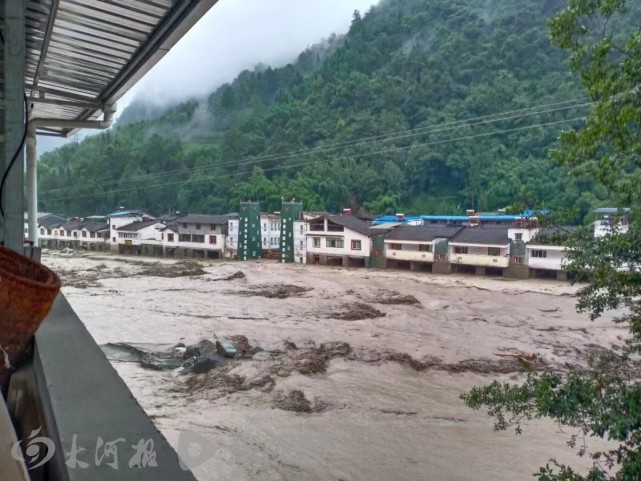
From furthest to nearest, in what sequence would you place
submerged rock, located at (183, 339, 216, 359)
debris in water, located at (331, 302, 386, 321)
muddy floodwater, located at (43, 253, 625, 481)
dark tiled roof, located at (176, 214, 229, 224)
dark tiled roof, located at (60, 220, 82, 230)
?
dark tiled roof, located at (60, 220, 82, 230) → dark tiled roof, located at (176, 214, 229, 224) → debris in water, located at (331, 302, 386, 321) → submerged rock, located at (183, 339, 216, 359) → muddy floodwater, located at (43, 253, 625, 481)

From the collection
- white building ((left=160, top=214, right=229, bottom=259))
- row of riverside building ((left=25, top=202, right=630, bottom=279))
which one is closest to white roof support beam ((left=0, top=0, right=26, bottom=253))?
row of riverside building ((left=25, top=202, right=630, bottom=279))

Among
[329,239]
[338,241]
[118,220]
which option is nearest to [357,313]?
[338,241]

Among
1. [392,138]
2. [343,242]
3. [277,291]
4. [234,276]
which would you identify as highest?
[392,138]

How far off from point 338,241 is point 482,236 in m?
5.30

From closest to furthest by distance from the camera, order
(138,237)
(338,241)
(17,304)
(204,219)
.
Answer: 1. (17,304)
2. (338,241)
3. (204,219)
4. (138,237)

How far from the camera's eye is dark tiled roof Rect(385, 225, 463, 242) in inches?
661

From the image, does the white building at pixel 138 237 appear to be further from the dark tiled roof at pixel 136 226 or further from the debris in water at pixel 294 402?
the debris in water at pixel 294 402

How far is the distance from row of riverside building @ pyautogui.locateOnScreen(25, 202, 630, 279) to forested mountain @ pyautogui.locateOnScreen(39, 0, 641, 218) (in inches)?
113

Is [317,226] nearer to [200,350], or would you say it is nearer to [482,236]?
[482,236]

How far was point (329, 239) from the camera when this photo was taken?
18.9 m

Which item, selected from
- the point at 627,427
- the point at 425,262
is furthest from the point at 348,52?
the point at 627,427

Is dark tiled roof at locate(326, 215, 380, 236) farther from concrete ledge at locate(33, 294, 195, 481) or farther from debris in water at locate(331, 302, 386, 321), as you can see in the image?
concrete ledge at locate(33, 294, 195, 481)

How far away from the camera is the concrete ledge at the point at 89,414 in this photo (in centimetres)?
52

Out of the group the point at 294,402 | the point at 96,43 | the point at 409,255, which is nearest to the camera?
the point at 96,43
